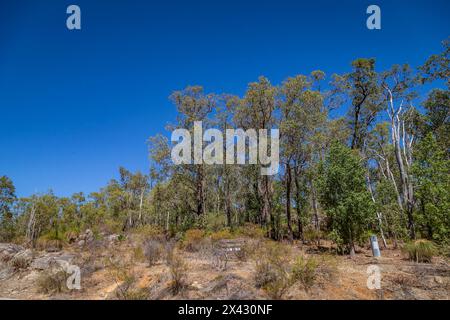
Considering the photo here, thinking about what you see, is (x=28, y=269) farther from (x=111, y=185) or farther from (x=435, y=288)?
(x=111, y=185)

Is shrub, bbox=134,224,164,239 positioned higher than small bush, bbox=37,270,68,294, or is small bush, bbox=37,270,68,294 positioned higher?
small bush, bbox=37,270,68,294

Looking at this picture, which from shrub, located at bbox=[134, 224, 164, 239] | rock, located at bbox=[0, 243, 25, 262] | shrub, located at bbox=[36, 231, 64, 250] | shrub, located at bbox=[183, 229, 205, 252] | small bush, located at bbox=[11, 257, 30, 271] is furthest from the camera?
shrub, located at bbox=[36, 231, 64, 250]

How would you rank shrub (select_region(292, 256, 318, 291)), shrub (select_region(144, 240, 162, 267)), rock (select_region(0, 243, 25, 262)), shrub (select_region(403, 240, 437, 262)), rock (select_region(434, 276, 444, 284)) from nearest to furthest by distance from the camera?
shrub (select_region(292, 256, 318, 291)), rock (select_region(434, 276, 444, 284)), shrub (select_region(144, 240, 162, 267)), shrub (select_region(403, 240, 437, 262)), rock (select_region(0, 243, 25, 262))

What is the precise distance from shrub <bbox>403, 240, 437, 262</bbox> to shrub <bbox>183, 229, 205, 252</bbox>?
29.4 feet

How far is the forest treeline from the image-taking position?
12.0 meters

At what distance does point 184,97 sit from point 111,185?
86.6ft

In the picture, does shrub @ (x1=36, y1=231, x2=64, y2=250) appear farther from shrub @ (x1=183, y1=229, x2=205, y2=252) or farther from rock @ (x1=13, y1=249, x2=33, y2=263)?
shrub @ (x1=183, y1=229, x2=205, y2=252)

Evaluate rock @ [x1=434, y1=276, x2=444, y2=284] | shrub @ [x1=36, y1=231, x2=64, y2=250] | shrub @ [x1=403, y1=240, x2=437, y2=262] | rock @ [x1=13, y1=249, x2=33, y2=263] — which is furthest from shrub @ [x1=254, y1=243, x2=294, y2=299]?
shrub @ [x1=36, y1=231, x2=64, y2=250]

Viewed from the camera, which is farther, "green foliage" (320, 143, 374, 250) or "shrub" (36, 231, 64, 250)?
"shrub" (36, 231, 64, 250)

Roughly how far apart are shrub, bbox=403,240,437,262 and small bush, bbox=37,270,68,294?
12060 millimetres

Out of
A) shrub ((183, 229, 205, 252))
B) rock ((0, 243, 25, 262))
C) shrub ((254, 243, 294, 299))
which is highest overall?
shrub ((254, 243, 294, 299))

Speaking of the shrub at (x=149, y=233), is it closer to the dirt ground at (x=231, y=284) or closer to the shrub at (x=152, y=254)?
the shrub at (x=152, y=254)
